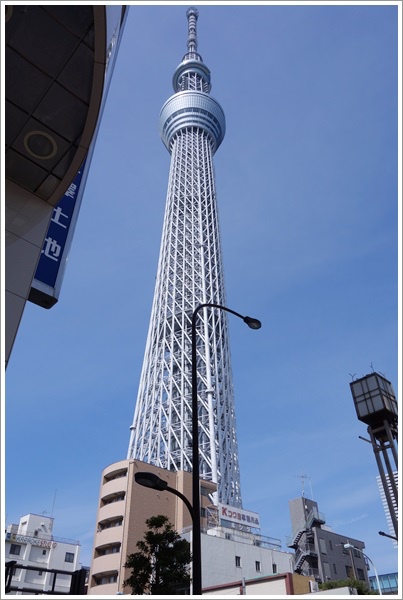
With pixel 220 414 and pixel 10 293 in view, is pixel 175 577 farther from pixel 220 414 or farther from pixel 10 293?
pixel 220 414

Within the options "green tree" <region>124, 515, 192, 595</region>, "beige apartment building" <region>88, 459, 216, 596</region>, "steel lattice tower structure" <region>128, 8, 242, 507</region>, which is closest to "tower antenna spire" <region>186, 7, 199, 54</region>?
"steel lattice tower structure" <region>128, 8, 242, 507</region>

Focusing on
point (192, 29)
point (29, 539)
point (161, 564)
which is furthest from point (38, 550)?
point (192, 29)

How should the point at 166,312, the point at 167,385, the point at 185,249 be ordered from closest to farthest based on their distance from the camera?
the point at 167,385 → the point at 166,312 → the point at 185,249

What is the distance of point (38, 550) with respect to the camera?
212 feet

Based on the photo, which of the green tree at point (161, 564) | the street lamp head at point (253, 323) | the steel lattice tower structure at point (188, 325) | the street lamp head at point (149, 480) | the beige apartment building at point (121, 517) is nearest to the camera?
the street lamp head at point (149, 480)

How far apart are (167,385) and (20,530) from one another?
1113 inches

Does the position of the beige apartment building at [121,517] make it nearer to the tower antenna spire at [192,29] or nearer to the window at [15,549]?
the window at [15,549]

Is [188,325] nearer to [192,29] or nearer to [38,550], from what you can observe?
[38,550]

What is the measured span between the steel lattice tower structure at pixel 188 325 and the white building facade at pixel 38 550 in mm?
14927

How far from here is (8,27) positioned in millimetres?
8695

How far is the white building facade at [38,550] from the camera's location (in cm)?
5981

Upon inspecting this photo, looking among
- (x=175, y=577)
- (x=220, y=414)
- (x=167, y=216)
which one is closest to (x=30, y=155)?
(x=175, y=577)

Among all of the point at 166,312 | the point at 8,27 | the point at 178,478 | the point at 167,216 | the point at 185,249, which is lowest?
the point at 8,27

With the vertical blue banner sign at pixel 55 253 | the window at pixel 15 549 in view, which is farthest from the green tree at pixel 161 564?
the window at pixel 15 549
